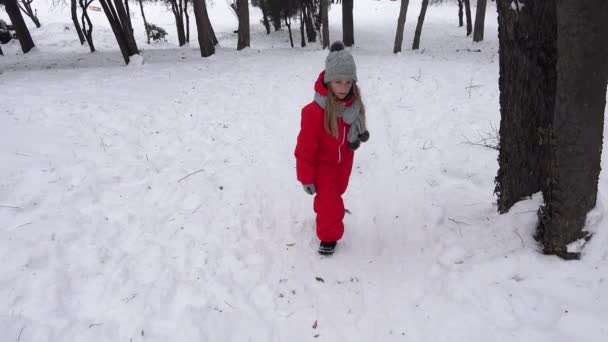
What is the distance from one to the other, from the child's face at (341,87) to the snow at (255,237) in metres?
1.54

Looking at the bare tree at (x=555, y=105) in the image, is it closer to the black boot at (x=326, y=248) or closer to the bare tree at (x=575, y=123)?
the bare tree at (x=575, y=123)

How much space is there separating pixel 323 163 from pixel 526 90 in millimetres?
1681

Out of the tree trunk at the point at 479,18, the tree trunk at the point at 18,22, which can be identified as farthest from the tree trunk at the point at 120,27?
the tree trunk at the point at 479,18

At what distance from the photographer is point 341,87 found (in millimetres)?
3143

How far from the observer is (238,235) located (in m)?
4.04

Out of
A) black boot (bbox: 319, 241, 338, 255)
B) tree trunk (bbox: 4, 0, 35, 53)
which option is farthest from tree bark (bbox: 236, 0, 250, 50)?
black boot (bbox: 319, 241, 338, 255)

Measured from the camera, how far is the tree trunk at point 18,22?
18.3 metres

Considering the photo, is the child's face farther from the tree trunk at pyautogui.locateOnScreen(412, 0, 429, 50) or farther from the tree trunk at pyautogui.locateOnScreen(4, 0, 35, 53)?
the tree trunk at pyautogui.locateOnScreen(4, 0, 35, 53)

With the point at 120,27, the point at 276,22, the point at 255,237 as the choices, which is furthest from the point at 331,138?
the point at 276,22

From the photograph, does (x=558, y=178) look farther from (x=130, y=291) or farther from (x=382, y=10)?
(x=382, y=10)

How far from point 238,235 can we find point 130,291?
1.20 meters

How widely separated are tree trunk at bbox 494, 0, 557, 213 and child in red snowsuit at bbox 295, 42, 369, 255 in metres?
1.15

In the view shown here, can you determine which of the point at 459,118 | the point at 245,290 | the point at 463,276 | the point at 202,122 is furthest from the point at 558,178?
the point at 202,122

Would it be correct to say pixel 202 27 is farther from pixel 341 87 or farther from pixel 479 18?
pixel 341 87
